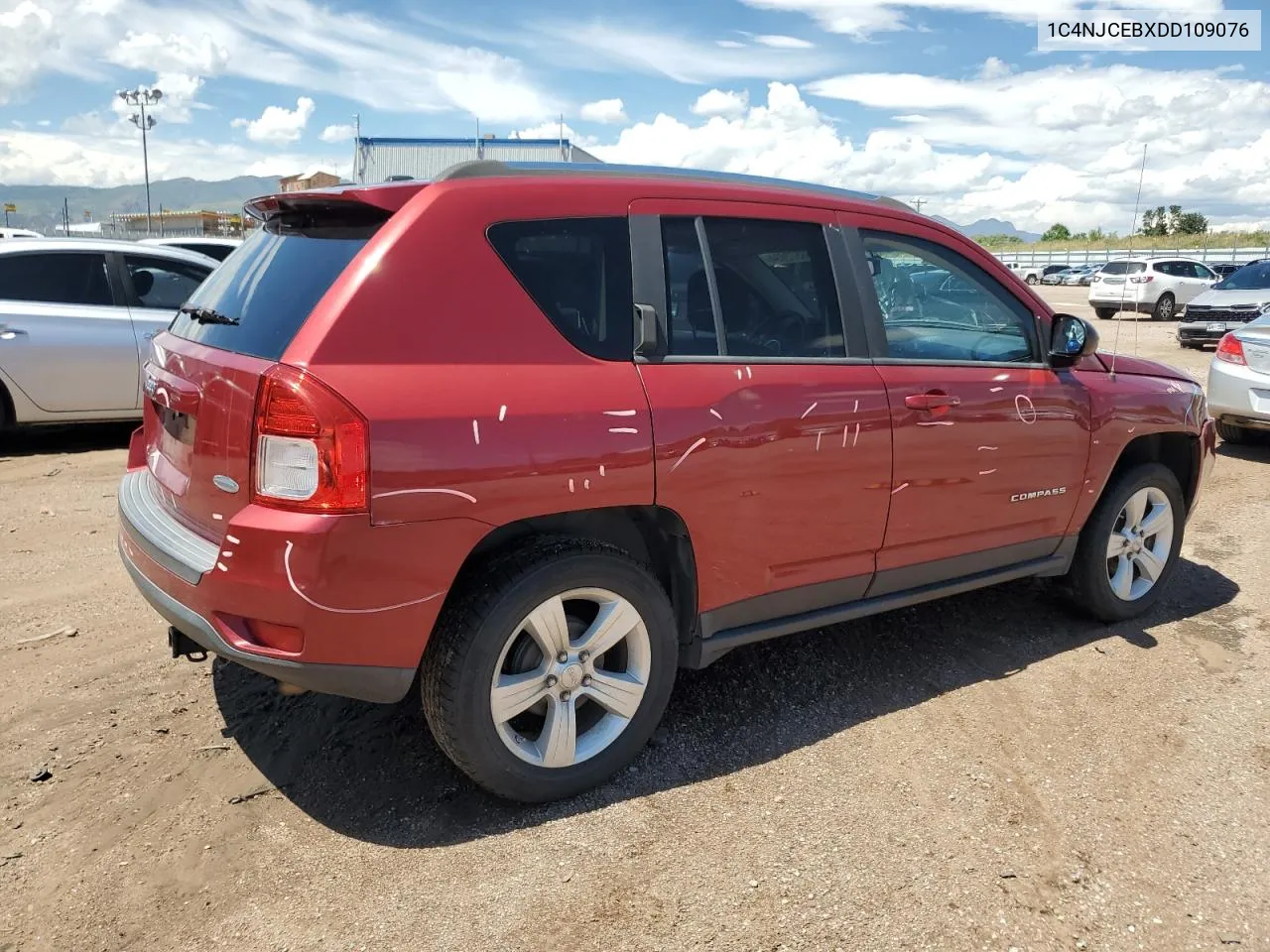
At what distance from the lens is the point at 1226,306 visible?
15.8 meters

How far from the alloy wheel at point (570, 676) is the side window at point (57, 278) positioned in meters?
6.30

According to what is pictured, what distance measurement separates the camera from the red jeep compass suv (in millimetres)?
2430

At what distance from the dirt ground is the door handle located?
114cm

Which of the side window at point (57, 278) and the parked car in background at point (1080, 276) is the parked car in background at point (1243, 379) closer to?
the side window at point (57, 278)

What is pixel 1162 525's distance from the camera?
4473mm

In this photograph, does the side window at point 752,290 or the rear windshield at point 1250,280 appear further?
the rear windshield at point 1250,280

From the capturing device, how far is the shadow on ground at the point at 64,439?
759 centimetres

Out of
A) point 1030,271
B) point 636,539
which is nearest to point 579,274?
point 636,539

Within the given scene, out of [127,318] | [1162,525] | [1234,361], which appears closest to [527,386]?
[1162,525]

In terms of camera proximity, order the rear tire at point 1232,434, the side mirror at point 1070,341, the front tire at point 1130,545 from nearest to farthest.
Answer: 1. the side mirror at point 1070,341
2. the front tire at point 1130,545
3. the rear tire at point 1232,434

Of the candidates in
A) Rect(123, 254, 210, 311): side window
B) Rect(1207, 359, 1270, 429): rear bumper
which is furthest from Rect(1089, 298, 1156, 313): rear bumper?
Rect(123, 254, 210, 311): side window

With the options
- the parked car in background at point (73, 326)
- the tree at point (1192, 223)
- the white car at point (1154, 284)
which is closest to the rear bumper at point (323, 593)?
the parked car in background at point (73, 326)

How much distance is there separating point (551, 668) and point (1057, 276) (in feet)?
191

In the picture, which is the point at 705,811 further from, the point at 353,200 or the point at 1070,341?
the point at 1070,341
